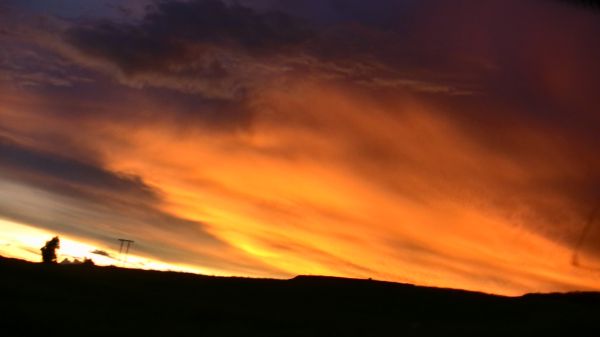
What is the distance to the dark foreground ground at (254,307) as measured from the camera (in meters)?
30.0

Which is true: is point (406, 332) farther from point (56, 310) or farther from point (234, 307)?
point (56, 310)

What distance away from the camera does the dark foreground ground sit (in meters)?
30.0

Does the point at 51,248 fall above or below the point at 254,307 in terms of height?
above

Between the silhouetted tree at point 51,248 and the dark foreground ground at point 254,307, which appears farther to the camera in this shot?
the silhouetted tree at point 51,248

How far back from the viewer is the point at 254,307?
38438 mm

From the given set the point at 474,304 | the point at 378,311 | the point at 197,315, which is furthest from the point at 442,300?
the point at 197,315

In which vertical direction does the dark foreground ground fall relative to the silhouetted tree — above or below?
below

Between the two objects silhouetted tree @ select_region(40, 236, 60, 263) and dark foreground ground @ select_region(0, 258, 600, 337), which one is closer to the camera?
dark foreground ground @ select_region(0, 258, 600, 337)

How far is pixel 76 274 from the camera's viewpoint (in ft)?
144

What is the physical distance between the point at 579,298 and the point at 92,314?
30.3 meters

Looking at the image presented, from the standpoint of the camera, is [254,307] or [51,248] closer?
[254,307]

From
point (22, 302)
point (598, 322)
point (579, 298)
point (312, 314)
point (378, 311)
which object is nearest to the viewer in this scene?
point (598, 322)

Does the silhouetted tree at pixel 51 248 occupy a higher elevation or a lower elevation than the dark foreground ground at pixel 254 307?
higher

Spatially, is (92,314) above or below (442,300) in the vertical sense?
below
